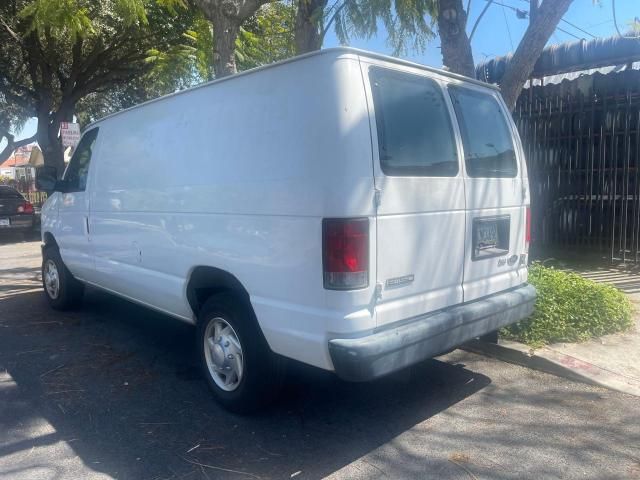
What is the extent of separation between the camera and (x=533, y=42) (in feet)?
19.3

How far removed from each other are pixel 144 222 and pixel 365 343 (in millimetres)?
2471

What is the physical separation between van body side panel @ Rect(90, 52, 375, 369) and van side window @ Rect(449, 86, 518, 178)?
1026 millimetres

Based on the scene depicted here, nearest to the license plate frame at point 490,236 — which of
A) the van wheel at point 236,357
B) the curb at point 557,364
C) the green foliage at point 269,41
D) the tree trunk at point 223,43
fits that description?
the curb at point 557,364

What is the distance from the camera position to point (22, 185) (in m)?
33.1

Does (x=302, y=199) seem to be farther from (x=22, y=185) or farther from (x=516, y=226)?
(x=22, y=185)

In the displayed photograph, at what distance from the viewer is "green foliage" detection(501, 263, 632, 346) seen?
5.05 metres

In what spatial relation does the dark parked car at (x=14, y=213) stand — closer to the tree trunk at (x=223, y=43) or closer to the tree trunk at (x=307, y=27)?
the tree trunk at (x=223, y=43)

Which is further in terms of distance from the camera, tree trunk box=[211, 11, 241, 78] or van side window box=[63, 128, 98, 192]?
tree trunk box=[211, 11, 241, 78]

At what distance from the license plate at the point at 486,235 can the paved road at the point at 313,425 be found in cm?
109

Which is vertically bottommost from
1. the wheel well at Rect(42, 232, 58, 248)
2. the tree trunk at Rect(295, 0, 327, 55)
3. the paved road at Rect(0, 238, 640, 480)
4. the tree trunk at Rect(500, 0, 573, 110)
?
the paved road at Rect(0, 238, 640, 480)

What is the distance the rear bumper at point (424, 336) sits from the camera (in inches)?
124

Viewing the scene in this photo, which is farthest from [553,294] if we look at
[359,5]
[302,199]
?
[359,5]

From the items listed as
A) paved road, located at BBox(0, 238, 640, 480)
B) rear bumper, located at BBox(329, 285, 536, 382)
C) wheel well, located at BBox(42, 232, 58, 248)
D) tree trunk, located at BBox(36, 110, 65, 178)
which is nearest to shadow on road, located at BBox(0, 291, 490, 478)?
paved road, located at BBox(0, 238, 640, 480)

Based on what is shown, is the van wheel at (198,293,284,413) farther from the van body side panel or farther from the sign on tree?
the sign on tree
